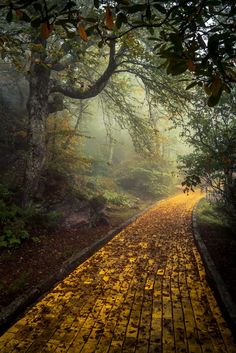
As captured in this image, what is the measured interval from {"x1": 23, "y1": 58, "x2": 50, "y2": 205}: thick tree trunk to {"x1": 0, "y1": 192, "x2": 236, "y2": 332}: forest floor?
2.13 meters

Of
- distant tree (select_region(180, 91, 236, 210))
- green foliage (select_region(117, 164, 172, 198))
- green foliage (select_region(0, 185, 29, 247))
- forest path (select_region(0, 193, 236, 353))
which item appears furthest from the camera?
green foliage (select_region(117, 164, 172, 198))

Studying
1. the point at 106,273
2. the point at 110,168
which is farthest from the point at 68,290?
the point at 110,168

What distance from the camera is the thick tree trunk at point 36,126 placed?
9.69 m

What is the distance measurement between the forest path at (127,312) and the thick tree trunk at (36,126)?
387 centimetres

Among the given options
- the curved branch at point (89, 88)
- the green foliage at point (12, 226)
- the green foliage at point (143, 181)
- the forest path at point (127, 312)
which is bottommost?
the forest path at point (127, 312)

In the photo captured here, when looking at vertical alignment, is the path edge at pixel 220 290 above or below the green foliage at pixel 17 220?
below

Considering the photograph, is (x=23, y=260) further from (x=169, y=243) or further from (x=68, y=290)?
(x=169, y=243)

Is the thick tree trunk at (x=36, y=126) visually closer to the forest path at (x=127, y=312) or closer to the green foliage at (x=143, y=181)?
the forest path at (x=127, y=312)

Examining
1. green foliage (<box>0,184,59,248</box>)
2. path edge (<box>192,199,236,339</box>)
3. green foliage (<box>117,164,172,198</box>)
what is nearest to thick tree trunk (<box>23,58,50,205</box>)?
green foliage (<box>0,184,59,248</box>)

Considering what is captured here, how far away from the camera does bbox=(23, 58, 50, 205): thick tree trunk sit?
9.69m

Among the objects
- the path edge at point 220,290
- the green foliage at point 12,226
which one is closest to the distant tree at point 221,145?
the path edge at point 220,290

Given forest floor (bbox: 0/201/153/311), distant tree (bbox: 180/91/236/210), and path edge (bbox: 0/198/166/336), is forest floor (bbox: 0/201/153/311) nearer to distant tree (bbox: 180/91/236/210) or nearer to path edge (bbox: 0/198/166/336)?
path edge (bbox: 0/198/166/336)

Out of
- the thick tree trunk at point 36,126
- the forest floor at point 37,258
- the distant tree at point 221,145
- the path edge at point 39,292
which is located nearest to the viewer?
the path edge at point 39,292

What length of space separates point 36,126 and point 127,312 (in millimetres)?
7200
